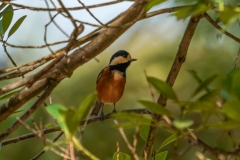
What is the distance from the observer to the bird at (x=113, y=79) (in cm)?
104

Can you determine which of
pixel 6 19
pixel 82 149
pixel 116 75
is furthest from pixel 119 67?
pixel 82 149

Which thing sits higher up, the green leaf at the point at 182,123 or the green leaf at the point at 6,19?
→ the green leaf at the point at 6,19

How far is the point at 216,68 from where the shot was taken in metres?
1.11

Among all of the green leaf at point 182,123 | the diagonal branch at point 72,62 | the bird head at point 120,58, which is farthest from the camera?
the bird head at point 120,58

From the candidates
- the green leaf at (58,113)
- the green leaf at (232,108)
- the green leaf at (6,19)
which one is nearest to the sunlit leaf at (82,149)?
the green leaf at (58,113)

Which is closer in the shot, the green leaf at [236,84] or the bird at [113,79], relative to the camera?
the green leaf at [236,84]

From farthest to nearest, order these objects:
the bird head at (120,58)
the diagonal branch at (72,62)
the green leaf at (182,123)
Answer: the bird head at (120,58) → the diagonal branch at (72,62) → the green leaf at (182,123)

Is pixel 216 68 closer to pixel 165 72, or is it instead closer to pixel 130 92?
pixel 165 72

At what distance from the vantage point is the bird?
1036 mm

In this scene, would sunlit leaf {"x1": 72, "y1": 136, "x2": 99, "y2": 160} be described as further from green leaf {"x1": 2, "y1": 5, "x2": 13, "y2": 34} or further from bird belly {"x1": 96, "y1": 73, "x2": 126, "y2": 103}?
bird belly {"x1": 96, "y1": 73, "x2": 126, "y2": 103}

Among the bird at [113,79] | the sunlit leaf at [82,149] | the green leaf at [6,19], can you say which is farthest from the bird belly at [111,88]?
the sunlit leaf at [82,149]

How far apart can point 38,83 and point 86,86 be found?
0.69 metres

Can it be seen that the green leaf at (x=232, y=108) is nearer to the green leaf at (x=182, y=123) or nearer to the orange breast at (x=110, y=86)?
the green leaf at (x=182, y=123)

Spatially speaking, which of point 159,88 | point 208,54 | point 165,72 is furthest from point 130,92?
point 159,88
